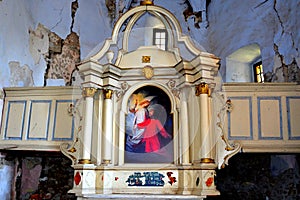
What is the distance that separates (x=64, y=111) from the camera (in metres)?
5.99

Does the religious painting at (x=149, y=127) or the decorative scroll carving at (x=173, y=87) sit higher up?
the decorative scroll carving at (x=173, y=87)

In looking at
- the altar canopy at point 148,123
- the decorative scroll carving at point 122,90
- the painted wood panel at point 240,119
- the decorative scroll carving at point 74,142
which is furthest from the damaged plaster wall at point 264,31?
the decorative scroll carving at point 74,142

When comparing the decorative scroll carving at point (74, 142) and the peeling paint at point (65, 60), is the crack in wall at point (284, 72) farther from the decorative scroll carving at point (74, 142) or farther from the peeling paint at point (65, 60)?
the peeling paint at point (65, 60)

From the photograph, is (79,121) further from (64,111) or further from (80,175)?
(80,175)

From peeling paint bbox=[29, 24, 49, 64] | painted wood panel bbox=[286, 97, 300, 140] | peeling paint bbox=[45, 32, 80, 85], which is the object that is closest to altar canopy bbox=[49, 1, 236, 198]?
painted wood panel bbox=[286, 97, 300, 140]

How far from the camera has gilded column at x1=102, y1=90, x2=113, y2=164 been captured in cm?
545

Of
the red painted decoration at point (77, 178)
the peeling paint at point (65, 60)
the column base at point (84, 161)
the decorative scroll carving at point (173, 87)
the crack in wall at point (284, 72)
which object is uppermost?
the peeling paint at point (65, 60)

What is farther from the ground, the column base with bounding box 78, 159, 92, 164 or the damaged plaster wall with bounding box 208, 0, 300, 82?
the damaged plaster wall with bounding box 208, 0, 300, 82

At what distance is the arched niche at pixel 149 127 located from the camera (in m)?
5.48

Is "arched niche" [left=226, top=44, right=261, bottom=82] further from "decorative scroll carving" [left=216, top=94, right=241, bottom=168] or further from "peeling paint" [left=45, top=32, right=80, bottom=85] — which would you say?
"peeling paint" [left=45, top=32, right=80, bottom=85]

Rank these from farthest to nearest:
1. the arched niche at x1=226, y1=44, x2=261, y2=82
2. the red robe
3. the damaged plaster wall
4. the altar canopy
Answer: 1. the arched niche at x1=226, y1=44, x2=261, y2=82
2. the damaged plaster wall
3. the red robe
4. the altar canopy

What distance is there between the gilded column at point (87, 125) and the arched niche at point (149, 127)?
480 millimetres

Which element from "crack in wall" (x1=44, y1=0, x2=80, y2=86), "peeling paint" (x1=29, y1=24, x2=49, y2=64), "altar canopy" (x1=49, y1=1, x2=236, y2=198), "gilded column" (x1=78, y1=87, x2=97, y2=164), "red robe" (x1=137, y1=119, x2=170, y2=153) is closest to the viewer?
"altar canopy" (x1=49, y1=1, x2=236, y2=198)

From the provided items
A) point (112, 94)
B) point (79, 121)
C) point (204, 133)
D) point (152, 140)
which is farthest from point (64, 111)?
point (204, 133)
